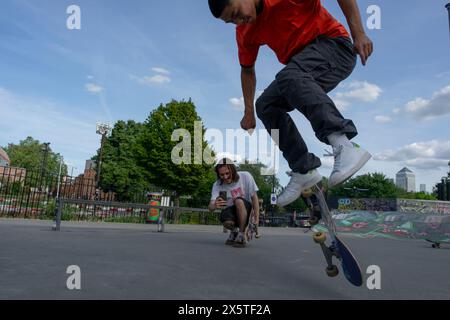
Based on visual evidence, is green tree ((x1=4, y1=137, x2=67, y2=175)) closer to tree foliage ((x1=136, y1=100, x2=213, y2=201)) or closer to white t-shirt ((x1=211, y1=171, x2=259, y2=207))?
tree foliage ((x1=136, y1=100, x2=213, y2=201))

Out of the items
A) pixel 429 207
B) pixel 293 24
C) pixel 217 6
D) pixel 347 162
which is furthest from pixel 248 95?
pixel 429 207

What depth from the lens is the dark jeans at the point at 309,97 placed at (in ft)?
6.02

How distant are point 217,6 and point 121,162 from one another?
33.4m

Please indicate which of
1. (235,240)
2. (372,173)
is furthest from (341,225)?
(372,173)

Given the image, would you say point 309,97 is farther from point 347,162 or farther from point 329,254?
point 329,254

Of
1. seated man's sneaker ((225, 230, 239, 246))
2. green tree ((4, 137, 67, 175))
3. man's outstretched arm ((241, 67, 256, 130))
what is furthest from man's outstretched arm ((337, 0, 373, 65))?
green tree ((4, 137, 67, 175))

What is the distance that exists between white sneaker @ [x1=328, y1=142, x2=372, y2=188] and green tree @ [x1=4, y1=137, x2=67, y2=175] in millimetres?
70985

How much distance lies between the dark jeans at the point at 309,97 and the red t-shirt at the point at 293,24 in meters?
0.07

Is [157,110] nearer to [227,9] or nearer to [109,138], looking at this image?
[109,138]

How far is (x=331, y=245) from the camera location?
7.18ft

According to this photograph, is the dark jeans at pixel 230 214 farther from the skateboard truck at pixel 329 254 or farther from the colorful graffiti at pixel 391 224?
the colorful graffiti at pixel 391 224
